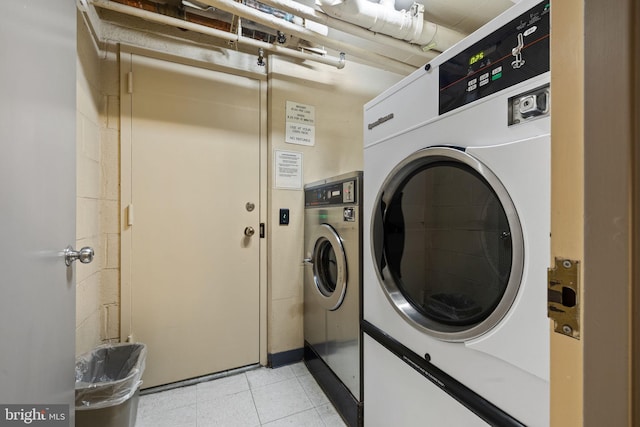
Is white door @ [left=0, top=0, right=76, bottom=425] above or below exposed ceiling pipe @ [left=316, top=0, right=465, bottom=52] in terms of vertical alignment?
below

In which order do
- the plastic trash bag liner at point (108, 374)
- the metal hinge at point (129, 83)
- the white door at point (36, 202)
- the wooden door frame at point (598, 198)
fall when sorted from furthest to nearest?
the metal hinge at point (129, 83) → the plastic trash bag liner at point (108, 374) → the white door at point (36, 202) → the wooden door frame at point (598, 198)

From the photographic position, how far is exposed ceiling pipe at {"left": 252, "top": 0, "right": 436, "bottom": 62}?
4.40ft

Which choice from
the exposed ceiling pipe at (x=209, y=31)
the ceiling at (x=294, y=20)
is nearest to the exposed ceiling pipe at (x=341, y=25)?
the ceiling at (x=294, y=20)

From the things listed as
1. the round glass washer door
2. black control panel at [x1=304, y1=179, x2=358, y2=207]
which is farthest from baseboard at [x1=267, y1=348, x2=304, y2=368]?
black control panel at [x1=304, y1=179, x2=358, y2=207]

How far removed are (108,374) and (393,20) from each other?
8.03ft

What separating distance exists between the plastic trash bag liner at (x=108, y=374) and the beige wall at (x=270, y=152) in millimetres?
91

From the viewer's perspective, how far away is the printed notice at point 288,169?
184cm

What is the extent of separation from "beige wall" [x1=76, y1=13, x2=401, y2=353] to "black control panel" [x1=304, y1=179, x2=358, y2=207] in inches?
6.8

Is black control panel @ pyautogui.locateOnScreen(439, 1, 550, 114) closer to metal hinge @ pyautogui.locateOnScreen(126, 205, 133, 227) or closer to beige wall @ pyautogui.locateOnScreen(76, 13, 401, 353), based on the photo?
beige wall @ pyautogui.locateOnScreen(76, 13, 401, 353)

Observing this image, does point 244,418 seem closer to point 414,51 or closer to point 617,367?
point 617,367

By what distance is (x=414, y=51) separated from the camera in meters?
1.67

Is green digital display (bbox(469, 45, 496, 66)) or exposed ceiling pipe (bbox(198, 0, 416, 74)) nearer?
green digital display (bbox(469, 45, 496, 66))

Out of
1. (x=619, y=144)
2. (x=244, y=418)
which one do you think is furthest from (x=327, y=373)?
(x=619, y=144)

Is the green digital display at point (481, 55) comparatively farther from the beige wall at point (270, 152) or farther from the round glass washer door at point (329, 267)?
the beige wall at point (270, 152)
